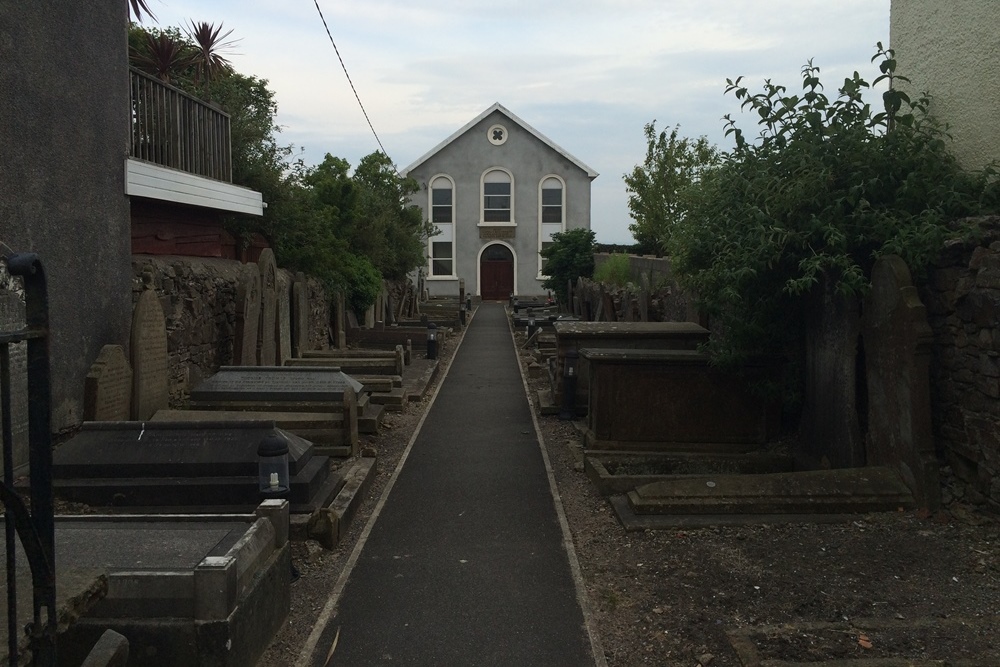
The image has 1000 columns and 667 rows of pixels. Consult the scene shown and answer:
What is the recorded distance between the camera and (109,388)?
9008 mm

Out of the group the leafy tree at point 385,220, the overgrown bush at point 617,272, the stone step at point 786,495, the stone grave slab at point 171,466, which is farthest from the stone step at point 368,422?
the leafy tree at point 385,220

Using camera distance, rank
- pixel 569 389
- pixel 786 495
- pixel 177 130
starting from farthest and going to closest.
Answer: pixel 569 389, pixel 177 130, pixel 786 495

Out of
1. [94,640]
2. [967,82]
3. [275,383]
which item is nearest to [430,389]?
[275,383]

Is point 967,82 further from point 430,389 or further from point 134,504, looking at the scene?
point 430,389

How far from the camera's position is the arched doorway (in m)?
48.8

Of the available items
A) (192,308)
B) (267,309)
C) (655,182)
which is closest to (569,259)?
(655,182)

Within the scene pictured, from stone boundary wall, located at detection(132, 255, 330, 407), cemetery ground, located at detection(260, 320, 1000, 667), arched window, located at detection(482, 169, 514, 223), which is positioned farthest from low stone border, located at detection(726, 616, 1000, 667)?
arched window, located at detection(482, 169, 514, 223)

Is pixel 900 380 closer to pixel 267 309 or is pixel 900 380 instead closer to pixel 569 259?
pixel 267 309

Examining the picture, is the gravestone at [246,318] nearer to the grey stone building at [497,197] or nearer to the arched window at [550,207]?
the grey stone building at [497,197]

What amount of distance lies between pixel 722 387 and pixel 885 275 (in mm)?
2849

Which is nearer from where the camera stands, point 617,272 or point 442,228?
point 617,272

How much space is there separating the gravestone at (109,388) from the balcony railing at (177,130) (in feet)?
10.4

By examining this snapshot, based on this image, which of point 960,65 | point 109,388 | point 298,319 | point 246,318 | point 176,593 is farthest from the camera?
point 298,319

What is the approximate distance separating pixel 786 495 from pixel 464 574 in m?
2.91
